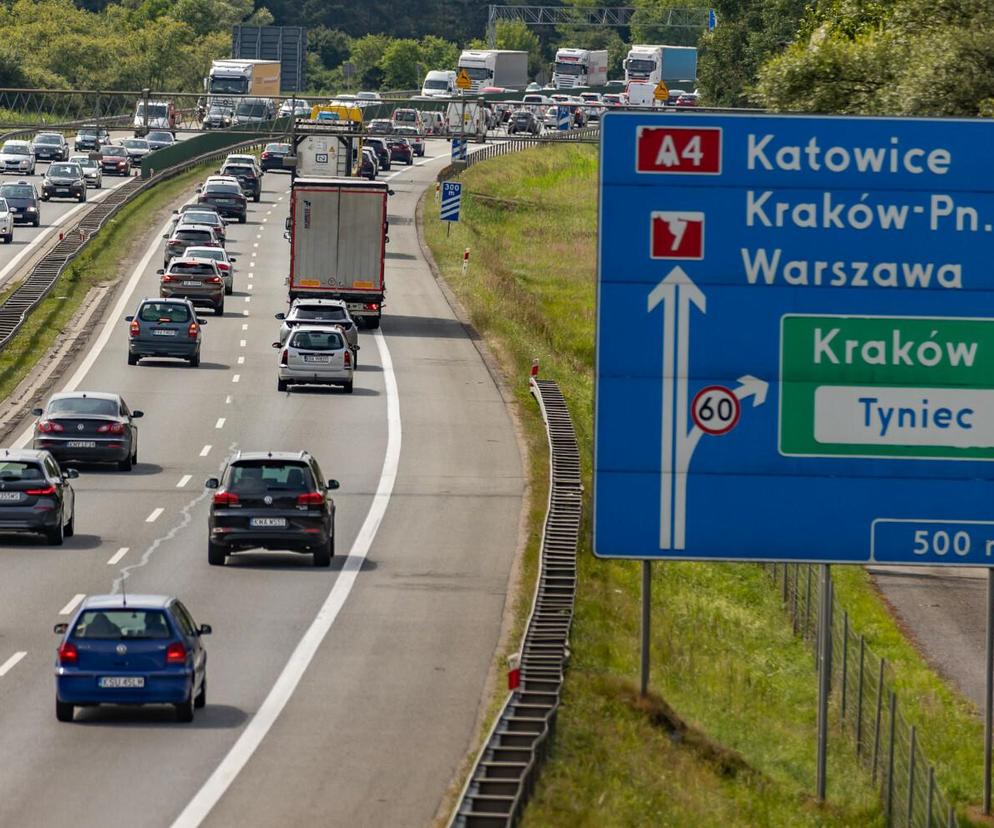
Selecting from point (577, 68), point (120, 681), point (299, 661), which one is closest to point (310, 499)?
point (299, 661)

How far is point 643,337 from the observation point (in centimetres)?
1805

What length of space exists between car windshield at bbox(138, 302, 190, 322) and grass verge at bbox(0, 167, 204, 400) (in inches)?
121

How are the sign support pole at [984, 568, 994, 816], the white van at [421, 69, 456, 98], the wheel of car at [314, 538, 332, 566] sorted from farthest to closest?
the white van at [421, 69, 456, 98] → the wheel of car at [314, 538, 332, 566] → the sign support pole at [984, 568, 994, 816]

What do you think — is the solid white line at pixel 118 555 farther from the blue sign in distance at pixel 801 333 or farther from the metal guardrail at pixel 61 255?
the metal guardrail at pixel 61 255

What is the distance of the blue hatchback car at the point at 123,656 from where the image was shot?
76.2 ft

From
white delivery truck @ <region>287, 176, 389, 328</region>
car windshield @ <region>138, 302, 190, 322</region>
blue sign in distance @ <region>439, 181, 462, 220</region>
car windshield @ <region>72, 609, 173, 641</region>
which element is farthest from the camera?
blue sign in distance @ <region>439, 181, 462, 220</region>

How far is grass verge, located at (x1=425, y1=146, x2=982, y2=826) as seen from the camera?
72.2 ft

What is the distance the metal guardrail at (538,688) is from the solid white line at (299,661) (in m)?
2.56

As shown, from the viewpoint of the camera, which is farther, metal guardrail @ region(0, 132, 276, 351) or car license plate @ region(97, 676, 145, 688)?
metal guardrail @ region(0, 132, 276, 351)

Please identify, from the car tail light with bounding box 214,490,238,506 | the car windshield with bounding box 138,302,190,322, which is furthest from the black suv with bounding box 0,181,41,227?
the car tail light with bounding box 214,490,238,506

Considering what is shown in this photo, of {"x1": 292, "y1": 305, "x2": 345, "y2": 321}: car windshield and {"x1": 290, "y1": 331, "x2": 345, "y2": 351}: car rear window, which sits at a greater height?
{"x1": 292, "y1": 305, "x2": 345, "y2": 321}: car windshield

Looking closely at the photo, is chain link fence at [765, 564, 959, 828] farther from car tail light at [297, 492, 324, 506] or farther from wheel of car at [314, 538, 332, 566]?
car tail light at [297, 492, 324, 506]

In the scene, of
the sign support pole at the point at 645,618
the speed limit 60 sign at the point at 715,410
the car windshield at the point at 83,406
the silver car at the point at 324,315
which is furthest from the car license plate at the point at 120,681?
the silver car at the point at 324,315

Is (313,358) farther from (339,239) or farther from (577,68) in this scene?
(577,68)
